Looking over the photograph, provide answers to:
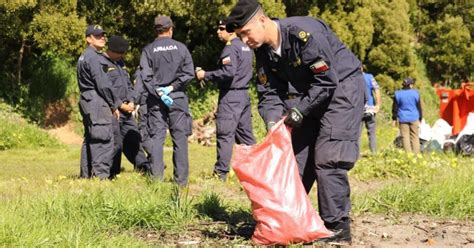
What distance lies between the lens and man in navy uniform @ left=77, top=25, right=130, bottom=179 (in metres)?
8.50

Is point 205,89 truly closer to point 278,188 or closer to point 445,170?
point 445,170

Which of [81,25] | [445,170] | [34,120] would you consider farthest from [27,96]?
[445,170]

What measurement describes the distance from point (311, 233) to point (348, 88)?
1.06m

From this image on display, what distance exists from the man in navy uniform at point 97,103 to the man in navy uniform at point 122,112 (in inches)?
6.5

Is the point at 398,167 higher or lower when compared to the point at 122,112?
lower

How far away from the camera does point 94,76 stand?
8.47m

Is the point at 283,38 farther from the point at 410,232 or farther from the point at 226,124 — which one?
the point at 226,124

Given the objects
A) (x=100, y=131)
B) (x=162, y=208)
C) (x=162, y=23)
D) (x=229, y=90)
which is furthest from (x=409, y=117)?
(x=162, y=208)

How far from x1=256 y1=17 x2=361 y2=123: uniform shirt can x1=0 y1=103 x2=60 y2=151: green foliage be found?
11.2 meters

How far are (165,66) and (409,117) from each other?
641 cm

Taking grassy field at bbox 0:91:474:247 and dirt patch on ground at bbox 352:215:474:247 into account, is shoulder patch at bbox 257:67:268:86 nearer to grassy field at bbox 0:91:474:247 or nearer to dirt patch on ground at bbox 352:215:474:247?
grassy field at bbox 0:91:474:247

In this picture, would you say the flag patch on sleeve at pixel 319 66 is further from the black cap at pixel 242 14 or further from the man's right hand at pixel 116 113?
the man's right hand at pixel 116 113

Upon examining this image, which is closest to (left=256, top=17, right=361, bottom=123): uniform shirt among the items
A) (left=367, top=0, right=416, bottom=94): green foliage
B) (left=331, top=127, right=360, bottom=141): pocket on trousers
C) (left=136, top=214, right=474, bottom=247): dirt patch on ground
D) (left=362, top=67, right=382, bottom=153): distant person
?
(left=331, top=127, right=360, bottom=141): pocket on trousers

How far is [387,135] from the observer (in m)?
18.4
